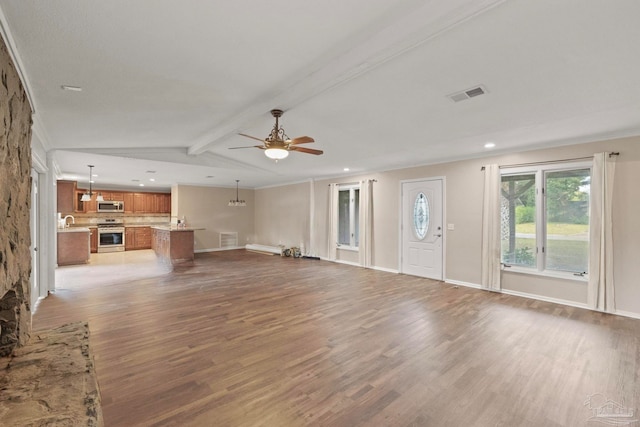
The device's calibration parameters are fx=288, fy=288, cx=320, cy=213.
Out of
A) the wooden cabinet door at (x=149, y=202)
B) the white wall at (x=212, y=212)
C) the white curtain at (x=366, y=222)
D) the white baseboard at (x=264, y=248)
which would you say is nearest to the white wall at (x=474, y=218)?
the white curtain at (x=366, y=222)

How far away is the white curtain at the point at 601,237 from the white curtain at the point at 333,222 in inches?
211

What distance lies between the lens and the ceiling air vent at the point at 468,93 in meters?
2.99

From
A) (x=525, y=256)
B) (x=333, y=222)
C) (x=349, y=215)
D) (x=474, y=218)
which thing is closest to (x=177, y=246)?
(x=333, y=222)

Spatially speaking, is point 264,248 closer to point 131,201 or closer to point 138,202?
point 138,202

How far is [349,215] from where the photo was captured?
26.6 ft

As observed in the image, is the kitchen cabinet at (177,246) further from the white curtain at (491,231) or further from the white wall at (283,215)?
the white curtain at (491,231)

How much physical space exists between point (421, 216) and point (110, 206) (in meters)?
10.6

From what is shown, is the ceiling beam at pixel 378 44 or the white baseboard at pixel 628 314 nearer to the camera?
the ceiling beam at pixel 378 44

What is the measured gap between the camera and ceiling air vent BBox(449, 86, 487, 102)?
2989 millimetres

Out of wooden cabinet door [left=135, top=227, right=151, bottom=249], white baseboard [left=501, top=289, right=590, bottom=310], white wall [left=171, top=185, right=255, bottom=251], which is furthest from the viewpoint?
wooden cabinet door [left=135, top=227, right=151, bottom=249]

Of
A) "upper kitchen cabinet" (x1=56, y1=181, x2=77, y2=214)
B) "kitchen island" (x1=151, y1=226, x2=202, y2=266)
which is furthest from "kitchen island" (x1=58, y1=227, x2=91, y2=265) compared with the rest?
"kitchen island" (x1=151, y1=226, x2=202, y2=266)

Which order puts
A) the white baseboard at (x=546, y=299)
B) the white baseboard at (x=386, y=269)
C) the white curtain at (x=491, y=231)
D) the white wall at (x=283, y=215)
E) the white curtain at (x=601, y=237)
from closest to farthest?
1. the white curtain at (x=601, y=237)
2. the white baseboard at (x=546, y=299)
3. the white curtain at (x=491, y=231)
4. the white baseboard at (x=386, y=269)
5. the white wall at (x=283, y=215)

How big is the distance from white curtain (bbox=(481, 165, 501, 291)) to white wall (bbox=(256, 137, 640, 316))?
0.15m

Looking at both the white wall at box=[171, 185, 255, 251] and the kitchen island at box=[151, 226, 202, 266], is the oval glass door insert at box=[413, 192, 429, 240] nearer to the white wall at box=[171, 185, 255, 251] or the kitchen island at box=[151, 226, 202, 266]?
the kitchen island at box=[151, 226, 202, 266]
